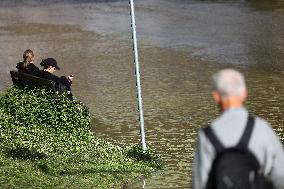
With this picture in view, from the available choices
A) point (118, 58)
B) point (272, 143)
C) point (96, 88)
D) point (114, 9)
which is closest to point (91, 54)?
point (118, 58)

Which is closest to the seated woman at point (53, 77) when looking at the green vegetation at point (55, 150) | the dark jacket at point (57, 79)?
the dark jacket at point (57, 79)

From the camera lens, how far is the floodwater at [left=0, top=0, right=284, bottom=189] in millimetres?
11820

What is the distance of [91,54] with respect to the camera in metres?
20.5

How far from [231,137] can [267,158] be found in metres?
0.27

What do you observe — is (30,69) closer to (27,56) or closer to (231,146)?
(27,56)

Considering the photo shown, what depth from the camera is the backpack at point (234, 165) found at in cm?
410

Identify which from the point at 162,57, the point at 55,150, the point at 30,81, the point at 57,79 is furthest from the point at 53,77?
the point at 162,57

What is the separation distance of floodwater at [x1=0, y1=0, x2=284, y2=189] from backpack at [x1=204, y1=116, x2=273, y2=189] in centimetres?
466

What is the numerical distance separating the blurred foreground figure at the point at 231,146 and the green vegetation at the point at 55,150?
4.22m

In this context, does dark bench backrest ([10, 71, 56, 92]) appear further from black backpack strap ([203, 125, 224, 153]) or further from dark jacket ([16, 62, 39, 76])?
black backpack strap ([203, 125, 224, 153])

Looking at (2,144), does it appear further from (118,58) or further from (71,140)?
(118,58)

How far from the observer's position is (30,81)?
11.0 meters

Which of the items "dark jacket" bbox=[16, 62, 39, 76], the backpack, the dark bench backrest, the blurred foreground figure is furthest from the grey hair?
"dark jacket" bbox=[16, 62, 39, 76]

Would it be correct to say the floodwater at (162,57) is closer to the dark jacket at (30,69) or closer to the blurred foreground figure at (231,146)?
the dark jacket at (30,69)
